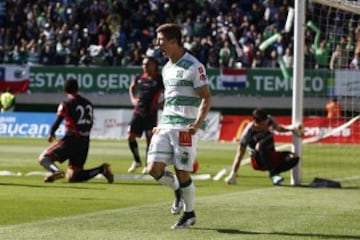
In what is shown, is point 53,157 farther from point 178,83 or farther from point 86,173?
point 178,83

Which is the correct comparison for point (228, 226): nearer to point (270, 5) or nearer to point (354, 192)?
point (354, 192)

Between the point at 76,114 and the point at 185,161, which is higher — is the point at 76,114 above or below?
above

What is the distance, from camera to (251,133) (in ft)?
66.2

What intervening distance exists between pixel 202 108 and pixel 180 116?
1.07ft

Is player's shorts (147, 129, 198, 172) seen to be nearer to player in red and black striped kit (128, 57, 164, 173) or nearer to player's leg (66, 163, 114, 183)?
player's leg (66, 163, 114, 183)

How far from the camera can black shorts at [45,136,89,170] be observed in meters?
19.2

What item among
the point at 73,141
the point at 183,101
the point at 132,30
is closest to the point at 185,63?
the point at 183,101

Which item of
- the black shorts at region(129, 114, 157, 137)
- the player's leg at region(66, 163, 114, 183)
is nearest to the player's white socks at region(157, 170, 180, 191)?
the player's leg at region(66, 163, 114, 183)

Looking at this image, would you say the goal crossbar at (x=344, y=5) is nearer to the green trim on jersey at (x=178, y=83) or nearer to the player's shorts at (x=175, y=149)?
the green trim on jersey at (x=178, y=83)

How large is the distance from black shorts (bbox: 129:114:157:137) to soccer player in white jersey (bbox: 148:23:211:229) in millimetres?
10383

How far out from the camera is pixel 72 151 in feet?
62.9

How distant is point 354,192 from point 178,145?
6.32 metres

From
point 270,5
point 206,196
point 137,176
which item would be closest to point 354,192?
point 206,196

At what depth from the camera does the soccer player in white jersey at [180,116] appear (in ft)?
40.7
